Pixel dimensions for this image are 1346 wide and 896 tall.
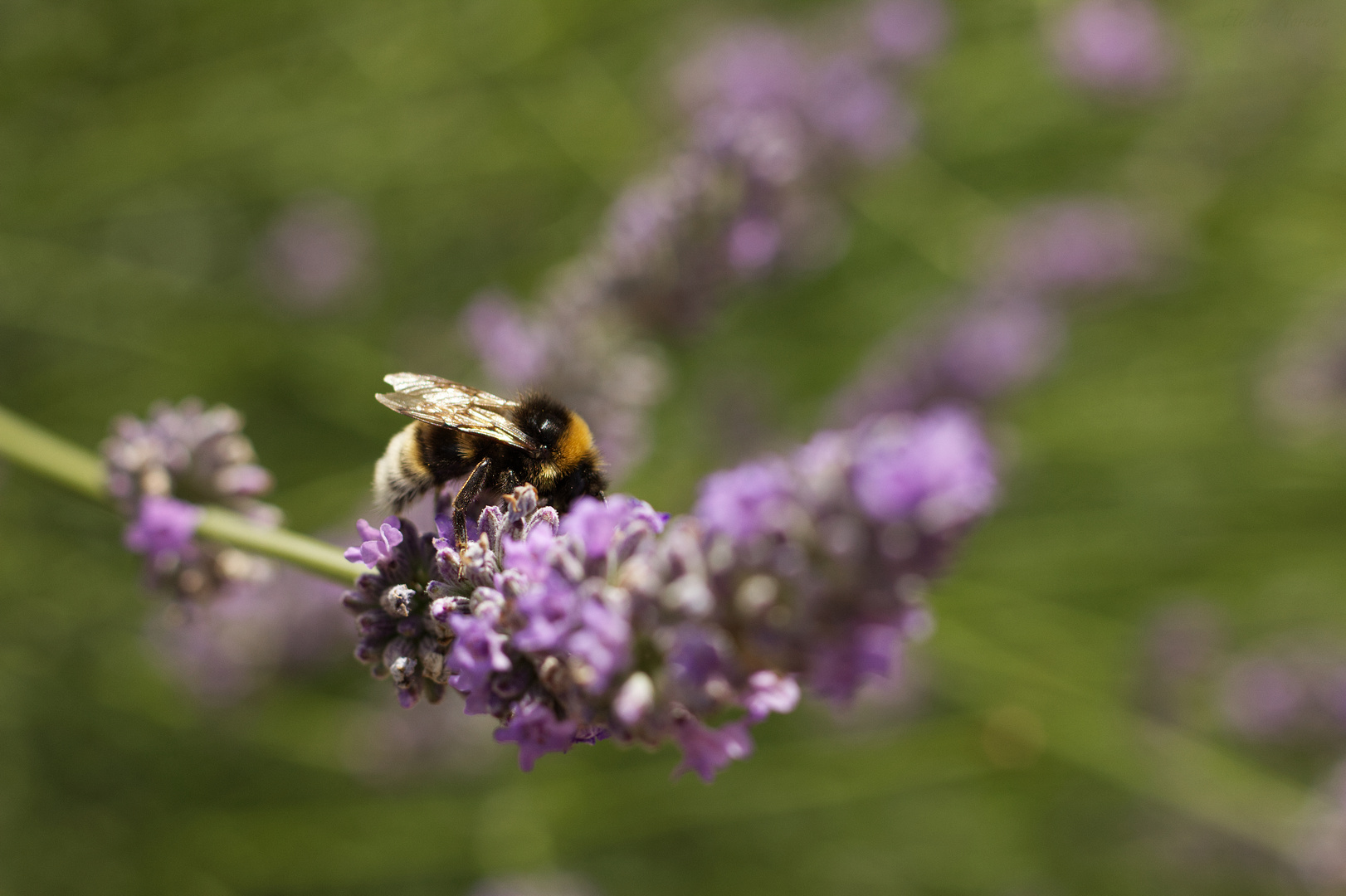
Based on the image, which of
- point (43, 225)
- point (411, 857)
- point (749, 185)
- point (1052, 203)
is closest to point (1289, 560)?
point (1052, 203)

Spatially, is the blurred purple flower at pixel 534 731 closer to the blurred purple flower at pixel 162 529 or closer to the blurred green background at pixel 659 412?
the blurred purple flower at pixel 162 529

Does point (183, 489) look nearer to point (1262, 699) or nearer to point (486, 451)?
point (486, 451)

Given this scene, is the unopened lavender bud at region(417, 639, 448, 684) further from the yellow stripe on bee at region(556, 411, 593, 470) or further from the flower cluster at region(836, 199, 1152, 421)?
the flower cluster at region(836, 199, 1152, 421)

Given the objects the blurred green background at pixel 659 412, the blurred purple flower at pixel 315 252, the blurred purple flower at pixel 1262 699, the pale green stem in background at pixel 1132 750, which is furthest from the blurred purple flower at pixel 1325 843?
the blurred purple flower at pixel 315 252

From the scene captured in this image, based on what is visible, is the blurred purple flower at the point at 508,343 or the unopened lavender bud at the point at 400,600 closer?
the unopened lavender bud at the point at 400,600

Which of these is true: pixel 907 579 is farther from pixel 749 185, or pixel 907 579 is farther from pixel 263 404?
pixel 263 404
